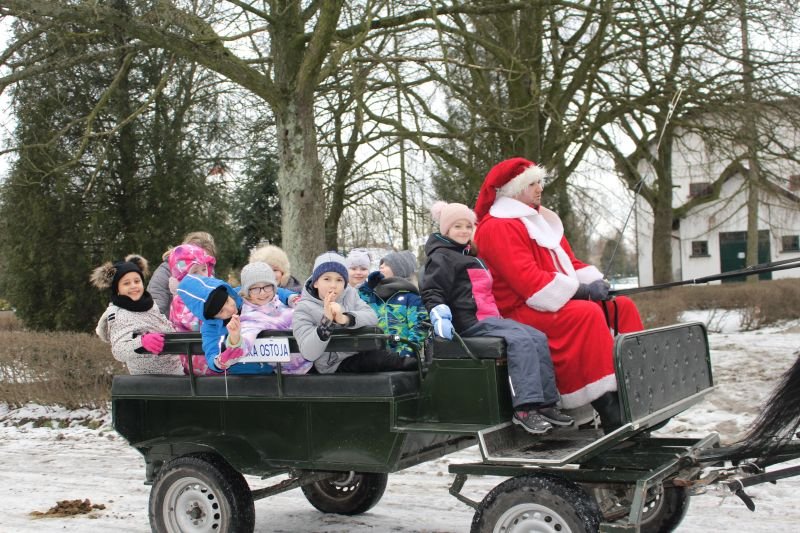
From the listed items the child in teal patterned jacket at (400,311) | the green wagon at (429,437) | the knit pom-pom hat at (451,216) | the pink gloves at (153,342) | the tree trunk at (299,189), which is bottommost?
the green wagon at (429,437)

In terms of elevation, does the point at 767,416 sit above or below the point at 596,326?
below

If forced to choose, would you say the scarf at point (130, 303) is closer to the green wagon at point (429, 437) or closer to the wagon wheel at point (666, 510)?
the green wagon at point (429, 437)

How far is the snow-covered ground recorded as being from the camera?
517cm

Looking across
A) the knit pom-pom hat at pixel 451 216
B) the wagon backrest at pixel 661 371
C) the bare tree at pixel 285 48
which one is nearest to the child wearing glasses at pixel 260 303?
the knit pom-pom hat at pixel 451 216

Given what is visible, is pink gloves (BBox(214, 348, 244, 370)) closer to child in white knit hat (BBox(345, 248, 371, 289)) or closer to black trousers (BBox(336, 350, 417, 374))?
black trousers (BBox(336, 350, 417, 374))

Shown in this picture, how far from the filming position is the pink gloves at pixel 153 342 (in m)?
4.55

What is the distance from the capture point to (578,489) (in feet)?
12.0

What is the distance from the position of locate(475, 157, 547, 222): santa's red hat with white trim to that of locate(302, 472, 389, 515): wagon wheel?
6.79 ft

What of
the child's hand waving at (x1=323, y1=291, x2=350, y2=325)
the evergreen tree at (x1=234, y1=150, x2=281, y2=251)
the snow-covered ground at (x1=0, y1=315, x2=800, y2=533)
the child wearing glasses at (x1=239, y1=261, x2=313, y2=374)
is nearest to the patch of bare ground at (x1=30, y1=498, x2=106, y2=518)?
the snow-covered ground at (x1=0, y1=315, x2=800, y2=533)

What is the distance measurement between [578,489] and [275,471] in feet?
5.53

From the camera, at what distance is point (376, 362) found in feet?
14.2

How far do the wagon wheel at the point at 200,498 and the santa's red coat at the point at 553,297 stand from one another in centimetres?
179

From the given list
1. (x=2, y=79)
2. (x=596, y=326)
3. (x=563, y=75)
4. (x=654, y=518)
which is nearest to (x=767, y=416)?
(x=596, y=326)

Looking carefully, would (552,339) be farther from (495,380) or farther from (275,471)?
(275,471)
